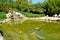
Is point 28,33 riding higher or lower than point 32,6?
higher

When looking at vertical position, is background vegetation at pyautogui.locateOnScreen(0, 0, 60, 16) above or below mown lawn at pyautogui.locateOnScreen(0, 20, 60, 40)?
below

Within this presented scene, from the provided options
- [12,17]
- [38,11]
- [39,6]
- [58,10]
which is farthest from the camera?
[39,6]

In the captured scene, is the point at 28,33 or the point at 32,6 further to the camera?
the point at 32,6

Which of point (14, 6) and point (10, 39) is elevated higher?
point (10, 39)

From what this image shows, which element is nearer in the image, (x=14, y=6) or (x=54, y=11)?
(x=54, y=11)

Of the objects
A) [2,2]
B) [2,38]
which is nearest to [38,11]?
[2,2]

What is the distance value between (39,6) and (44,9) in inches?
68.6

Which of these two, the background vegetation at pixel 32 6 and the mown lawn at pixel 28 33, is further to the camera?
the background vegetation at pixel 32 6

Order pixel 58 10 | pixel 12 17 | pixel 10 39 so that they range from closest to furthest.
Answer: pixel 10 39, pixel 12 17, pixel 58 10

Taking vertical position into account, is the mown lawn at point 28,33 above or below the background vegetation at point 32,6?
above

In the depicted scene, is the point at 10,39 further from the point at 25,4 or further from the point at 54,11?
the point at 25,4

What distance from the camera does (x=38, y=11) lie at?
26391mm

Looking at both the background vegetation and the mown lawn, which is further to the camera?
the background vegetation

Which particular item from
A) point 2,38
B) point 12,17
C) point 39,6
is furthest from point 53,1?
point 2,38
